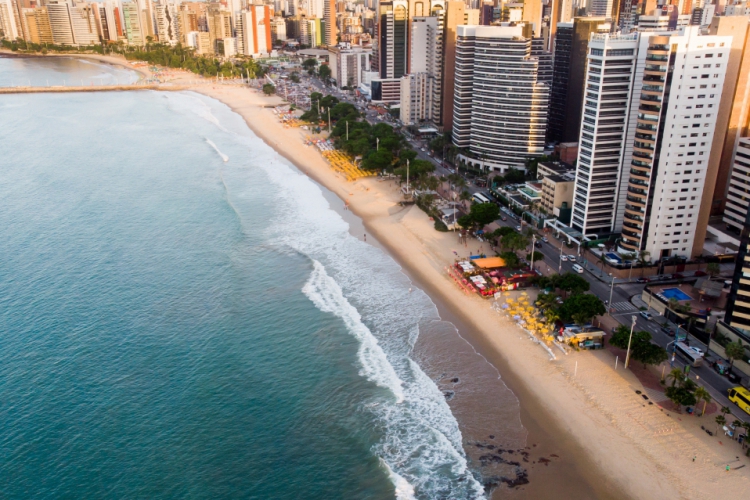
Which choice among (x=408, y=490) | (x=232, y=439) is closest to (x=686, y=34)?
(x=408, y=490)

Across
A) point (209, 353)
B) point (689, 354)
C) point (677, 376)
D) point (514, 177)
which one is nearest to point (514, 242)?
point (689, 354)

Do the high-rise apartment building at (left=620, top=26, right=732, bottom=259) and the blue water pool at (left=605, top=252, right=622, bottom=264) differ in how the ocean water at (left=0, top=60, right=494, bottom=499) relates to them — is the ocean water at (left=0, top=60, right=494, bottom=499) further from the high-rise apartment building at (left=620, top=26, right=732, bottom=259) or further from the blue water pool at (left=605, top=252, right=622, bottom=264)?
the high-rise apartment building at (left=620, top=26, right=732, bottom=259)

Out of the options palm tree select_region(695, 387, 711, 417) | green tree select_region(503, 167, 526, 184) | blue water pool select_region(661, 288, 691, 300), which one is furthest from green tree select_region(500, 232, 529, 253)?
green tree select_region(503, 167, 526, 184)

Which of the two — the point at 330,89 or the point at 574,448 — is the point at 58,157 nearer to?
the point at 330,89

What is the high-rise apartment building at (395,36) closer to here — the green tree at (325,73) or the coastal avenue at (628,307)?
the green tree at (325,73)

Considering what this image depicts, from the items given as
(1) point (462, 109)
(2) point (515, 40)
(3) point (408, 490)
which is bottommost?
(3) point (408, 490)

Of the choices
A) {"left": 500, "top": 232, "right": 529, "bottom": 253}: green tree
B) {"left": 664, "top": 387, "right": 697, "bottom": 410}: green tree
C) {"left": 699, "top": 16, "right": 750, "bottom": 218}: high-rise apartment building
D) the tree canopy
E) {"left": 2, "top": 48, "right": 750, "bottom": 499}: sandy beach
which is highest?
{"left": 699, "top": 16, "right": 750, "bottom": 218}: high-rise apartment building

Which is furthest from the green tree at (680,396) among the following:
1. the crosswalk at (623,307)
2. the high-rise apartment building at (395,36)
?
the high-rise apartment building at (395,36)
